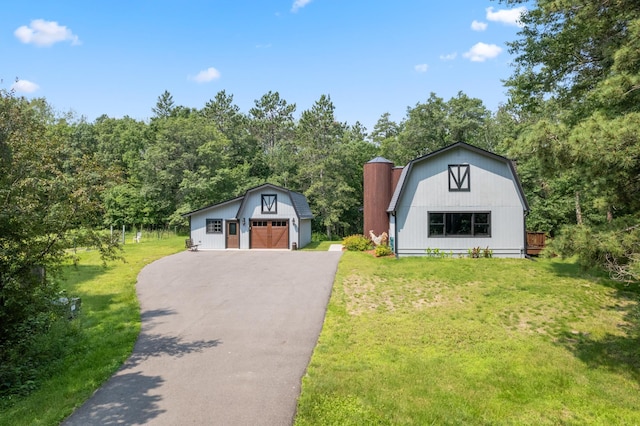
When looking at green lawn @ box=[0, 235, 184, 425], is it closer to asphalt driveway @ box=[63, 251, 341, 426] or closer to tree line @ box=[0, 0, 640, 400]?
asphalt driveway @ box=[63, 251, 341, 426]

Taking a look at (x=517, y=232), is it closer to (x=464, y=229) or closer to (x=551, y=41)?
(x=464, y=229)

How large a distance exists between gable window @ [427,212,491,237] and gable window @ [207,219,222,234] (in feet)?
45.8

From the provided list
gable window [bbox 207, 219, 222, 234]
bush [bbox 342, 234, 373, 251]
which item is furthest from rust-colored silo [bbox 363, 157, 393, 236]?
gable window [bbox 207, 219, 222, 234]

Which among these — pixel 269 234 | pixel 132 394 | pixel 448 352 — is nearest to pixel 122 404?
pixel 132 394

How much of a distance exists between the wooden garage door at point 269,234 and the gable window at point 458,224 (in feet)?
33.5

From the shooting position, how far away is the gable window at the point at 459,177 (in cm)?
1809

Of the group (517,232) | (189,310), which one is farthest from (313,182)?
(189,310)

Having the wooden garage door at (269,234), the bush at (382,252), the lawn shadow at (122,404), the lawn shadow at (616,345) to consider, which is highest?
the wooden garage door at (269,234)

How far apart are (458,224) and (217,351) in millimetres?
14594

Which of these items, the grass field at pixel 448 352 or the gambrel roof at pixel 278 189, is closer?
the grass field at pixel 448 352

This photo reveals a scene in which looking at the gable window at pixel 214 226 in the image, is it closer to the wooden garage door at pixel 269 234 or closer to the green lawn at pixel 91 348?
the wooden garage door at pixel 269 234

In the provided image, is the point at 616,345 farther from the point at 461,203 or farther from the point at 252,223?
the point at 252,223

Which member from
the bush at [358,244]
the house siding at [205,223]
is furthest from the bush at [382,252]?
the house siding at [205,223]

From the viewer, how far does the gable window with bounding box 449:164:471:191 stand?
18.1m
